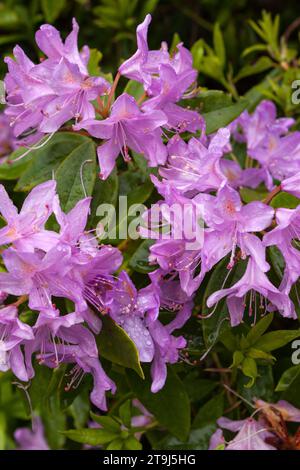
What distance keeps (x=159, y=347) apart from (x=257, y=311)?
0.20m

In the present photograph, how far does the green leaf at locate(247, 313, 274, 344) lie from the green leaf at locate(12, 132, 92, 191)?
0.49m

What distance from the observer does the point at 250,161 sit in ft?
6.15

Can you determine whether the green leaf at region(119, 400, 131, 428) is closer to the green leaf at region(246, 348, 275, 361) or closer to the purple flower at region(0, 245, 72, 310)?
the green leaf at region(246, 348, 275, 361)

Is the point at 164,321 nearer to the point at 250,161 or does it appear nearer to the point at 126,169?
the point at 126,169

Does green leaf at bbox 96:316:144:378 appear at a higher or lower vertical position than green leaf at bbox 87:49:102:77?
lower

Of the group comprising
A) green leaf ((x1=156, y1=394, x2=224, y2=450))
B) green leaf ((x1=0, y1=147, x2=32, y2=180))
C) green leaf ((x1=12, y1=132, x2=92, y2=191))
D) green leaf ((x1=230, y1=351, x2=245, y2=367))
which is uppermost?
green leaf ((x1=12, y1=132, x2=92, y2=191))

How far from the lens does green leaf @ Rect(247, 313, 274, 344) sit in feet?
4.83

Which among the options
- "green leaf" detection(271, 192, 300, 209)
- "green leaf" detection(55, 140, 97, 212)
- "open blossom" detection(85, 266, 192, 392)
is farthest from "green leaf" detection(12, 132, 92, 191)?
"green leaf" detection(271, 192, 300, 209)

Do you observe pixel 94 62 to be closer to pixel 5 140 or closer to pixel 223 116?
pixel 223 116

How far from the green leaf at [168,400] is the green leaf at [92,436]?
131 mm

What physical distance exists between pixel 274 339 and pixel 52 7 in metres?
1.40

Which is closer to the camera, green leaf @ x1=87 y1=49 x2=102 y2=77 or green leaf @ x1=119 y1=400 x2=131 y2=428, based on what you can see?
green leaf @ x1=119 y1=400 x2=131 y2=428

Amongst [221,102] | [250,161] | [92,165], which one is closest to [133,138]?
[92,165]

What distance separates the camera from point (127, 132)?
4.74 feet
